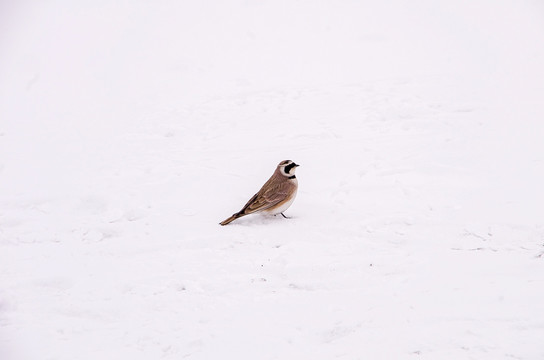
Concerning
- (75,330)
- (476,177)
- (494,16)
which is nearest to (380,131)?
(476,177)

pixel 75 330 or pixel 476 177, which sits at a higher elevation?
pixel 476 177

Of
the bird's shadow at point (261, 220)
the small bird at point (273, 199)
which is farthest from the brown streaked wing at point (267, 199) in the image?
the bird's shadow at point (261, 220)

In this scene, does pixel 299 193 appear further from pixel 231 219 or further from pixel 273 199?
pixel 231 219

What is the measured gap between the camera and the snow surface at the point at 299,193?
4.73 m

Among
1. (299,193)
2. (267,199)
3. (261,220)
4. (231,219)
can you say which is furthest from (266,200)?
(299,193)

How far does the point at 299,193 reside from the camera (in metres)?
7.61

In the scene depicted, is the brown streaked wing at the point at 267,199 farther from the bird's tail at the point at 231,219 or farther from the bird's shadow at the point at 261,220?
→ the bird's shadow at the point at 261,220

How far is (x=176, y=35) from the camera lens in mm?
15438

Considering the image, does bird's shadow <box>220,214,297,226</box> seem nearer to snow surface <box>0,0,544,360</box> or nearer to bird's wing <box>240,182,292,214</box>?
snow surface <box>0,0,544,360</box>

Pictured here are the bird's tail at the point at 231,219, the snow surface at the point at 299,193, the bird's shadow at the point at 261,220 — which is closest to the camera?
the snow surface at the point at 299,193

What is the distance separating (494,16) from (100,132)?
10.8 meters

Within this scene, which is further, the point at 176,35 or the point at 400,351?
the point at 176,35

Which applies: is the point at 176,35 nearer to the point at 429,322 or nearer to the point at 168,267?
the point at 168,267

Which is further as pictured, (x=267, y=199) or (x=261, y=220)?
(x=261, y=220)
